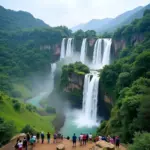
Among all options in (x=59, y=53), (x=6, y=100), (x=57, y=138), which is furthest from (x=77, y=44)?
(x=57, y=138)

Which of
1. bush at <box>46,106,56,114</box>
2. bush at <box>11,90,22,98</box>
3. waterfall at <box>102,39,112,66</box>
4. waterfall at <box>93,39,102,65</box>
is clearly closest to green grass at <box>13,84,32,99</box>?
bush at <box>11,90,22,98</box>

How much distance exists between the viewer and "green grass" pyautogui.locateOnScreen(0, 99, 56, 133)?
4016 cm

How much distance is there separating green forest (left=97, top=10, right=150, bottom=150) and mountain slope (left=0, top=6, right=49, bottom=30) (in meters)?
83.6

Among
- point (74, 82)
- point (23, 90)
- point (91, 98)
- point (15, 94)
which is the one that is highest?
point (74, 82)

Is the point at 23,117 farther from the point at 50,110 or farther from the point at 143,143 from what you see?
the point at 143,143

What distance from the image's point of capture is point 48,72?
8575cm

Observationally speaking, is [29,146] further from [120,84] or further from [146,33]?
[146,33]

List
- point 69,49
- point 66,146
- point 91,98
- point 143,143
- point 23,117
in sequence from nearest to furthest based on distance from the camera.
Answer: point 143,143
point 66,146
point 23,117
point 91,98
point 69,49

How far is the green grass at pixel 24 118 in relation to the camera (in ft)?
132

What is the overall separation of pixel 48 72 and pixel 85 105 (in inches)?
1578

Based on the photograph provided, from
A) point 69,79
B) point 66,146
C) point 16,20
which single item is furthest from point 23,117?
point 16,20

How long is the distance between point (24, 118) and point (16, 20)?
115 metres

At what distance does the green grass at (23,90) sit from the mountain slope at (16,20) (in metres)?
57.3

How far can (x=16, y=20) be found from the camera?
145 m
